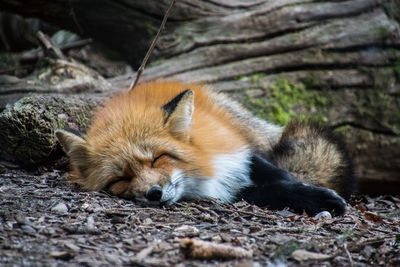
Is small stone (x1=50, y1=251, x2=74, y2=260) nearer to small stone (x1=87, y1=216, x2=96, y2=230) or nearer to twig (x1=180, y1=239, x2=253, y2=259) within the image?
small stone (x1=87, y1=216, x2=96, y2=230)

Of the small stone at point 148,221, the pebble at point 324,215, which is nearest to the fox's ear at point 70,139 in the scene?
the small stone at point 148,221

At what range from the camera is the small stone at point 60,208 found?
3.02 metres

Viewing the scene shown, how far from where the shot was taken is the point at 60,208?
3068mm

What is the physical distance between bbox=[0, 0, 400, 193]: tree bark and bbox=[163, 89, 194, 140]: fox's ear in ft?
7.62

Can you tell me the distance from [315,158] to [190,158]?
1576 mm

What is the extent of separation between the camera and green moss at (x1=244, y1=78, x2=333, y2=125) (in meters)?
5.90

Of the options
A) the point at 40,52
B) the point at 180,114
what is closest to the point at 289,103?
the point at 180,114

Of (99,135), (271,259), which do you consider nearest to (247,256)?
(271,259)

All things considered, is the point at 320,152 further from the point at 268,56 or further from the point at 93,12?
the point at 93,12

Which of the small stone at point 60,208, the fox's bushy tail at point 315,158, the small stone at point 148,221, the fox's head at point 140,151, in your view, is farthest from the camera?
the fox's bushy tail at point 315,158

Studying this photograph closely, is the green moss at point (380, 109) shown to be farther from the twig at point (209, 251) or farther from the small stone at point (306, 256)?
the twig at point (209, 251)

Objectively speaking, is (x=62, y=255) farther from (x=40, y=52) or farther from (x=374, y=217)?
(x=40, y=52)

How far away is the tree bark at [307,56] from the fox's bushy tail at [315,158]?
4.46ft

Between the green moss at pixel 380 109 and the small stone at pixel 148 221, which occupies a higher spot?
the green moss at pixel 380 109
